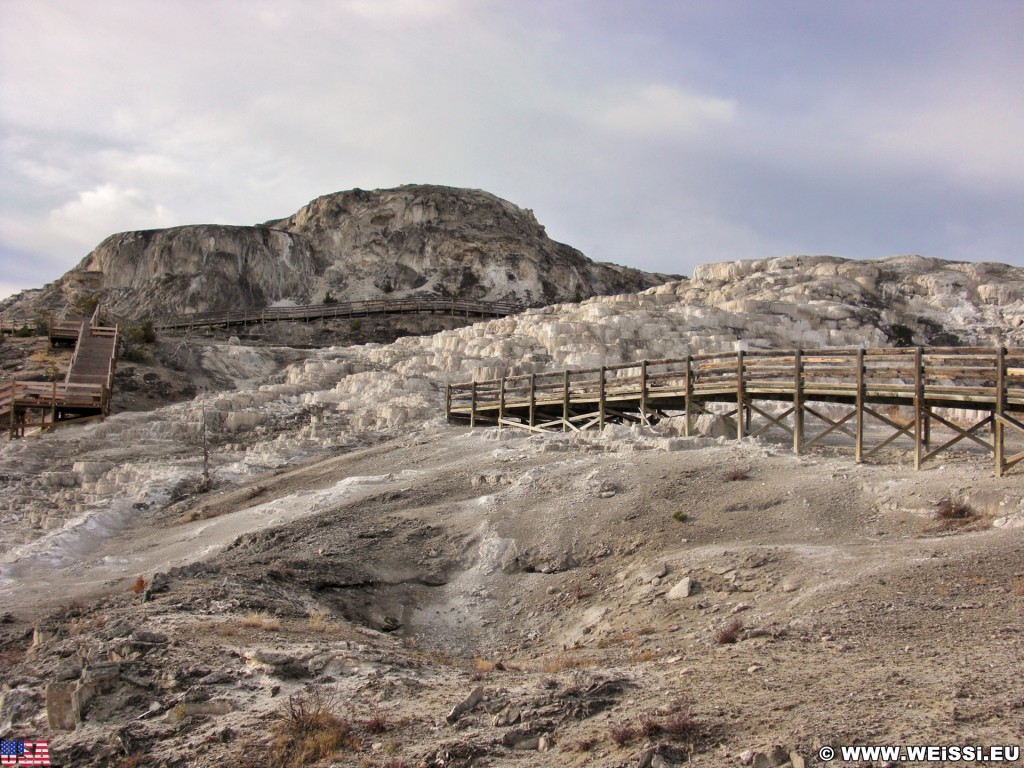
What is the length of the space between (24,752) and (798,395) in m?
13.1

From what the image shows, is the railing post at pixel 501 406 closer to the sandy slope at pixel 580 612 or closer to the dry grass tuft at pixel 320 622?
the sandy slope at pixel 580 612

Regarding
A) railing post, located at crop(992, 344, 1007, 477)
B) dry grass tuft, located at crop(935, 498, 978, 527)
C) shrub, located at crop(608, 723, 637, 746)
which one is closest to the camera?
shrub, located at crop(608, 723, 637, 746)

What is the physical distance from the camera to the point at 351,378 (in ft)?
94.4

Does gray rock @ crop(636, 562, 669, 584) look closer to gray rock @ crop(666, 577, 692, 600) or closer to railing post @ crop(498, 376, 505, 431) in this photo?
gray rock @ crop(666, 577, 692, 600)

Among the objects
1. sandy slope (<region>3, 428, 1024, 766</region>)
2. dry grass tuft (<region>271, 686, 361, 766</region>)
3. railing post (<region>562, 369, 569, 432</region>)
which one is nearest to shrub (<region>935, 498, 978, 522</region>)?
sandy slope (<region>3, 428, 1024, 766</region>)

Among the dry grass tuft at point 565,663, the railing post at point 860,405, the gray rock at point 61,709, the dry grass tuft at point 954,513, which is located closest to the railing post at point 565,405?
the railing post at point 860,405

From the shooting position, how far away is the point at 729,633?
26.6 ft

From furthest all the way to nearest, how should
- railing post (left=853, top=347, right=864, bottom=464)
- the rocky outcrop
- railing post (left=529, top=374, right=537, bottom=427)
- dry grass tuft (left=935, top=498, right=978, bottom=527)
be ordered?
1. the rocky outcrop
2. railing post (left=529, top=374, right=537, bottom=427)
3. railing post (left=853, top=347, right=864, bottom=464)
4. dry grass tuft (left=935, top=498, right=978, bottom=527)

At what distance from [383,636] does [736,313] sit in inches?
1060

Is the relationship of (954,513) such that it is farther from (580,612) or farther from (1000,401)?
(580,612)

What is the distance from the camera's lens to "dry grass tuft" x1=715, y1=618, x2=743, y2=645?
316 inches

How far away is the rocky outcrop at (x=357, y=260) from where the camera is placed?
6022 cm

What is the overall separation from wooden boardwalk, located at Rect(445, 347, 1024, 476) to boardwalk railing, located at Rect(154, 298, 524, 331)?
2902 cm

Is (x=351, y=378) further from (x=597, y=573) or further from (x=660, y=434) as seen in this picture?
(x=597, y=573)
